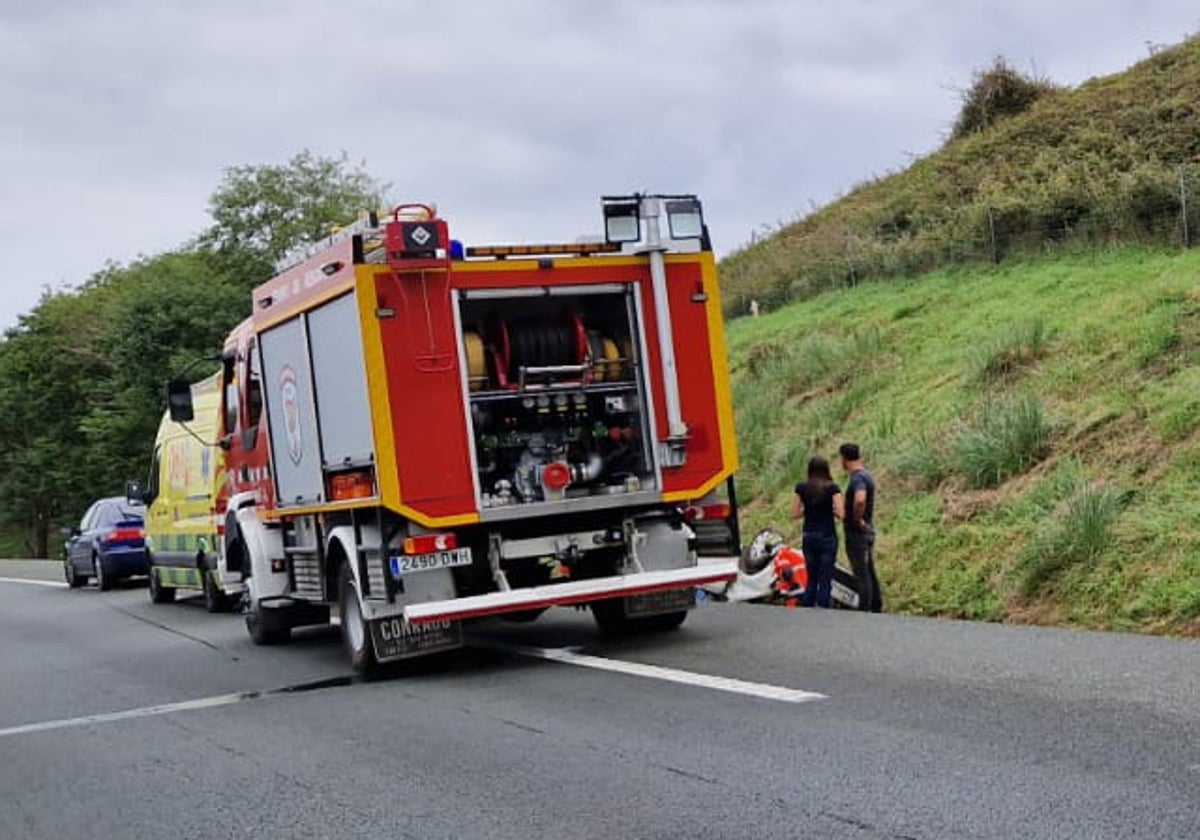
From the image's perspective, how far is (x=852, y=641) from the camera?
34.2 feet

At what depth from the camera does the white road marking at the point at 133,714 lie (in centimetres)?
985

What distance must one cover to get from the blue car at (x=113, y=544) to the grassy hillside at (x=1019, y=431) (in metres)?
10.5

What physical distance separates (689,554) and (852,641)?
142 cm

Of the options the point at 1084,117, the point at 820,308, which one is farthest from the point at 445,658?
the point at 1084,117

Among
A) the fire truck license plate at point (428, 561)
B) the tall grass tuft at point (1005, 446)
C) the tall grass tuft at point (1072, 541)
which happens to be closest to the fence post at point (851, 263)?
the tall grass tuft at point (1005, 446)

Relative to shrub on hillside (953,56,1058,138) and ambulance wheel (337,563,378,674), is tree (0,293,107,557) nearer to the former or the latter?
shrub on hillside (953,56,1058,138)

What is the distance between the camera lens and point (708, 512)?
1128cm

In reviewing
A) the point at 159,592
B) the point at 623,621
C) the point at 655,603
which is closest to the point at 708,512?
the point at 655,603

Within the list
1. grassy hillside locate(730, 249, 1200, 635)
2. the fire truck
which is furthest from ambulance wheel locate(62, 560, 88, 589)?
the fire truck

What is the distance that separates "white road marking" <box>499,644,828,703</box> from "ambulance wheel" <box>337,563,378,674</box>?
4.30 feet

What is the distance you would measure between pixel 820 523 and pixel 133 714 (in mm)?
6004

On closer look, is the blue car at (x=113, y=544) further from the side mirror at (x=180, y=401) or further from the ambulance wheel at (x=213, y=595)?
the side mirror at (x=180, y=401)

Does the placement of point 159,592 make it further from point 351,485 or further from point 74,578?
point 351,485

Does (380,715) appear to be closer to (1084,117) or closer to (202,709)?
(202,709)
